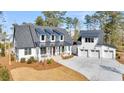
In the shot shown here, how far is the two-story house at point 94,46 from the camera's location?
18.4 feet

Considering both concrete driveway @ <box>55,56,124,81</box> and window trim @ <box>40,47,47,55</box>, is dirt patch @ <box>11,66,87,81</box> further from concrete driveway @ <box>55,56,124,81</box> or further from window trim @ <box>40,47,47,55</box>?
window trim @ <box>40,47,47,55</box>

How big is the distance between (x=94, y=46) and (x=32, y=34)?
1.22m

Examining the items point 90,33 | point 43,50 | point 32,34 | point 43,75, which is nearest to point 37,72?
point 43,75

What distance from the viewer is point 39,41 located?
5621 millimetres

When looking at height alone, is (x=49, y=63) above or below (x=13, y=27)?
below

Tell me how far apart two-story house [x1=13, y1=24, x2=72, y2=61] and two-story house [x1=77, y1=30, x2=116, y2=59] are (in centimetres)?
25

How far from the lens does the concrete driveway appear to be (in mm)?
5543

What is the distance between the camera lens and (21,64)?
559 cm

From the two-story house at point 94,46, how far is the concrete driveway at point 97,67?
0.10 meters

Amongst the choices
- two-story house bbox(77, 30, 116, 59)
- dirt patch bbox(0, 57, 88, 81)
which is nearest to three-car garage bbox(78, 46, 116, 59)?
two-story house bbox(77, 30, 116, 59)
